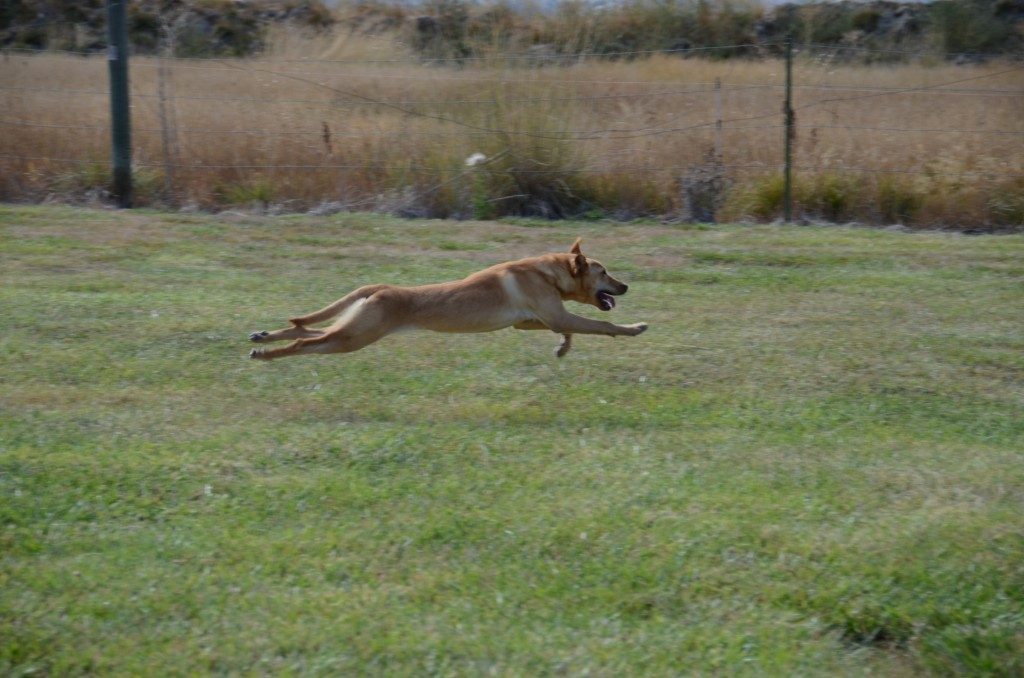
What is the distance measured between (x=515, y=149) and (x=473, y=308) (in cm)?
731

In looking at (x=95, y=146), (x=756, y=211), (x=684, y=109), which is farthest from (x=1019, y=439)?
(x=95, y=146)

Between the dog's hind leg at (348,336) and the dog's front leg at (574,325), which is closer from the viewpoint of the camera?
the dog's hind leg at (348,336)

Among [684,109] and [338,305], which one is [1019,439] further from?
[684,109]

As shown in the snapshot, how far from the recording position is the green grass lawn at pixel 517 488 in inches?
186

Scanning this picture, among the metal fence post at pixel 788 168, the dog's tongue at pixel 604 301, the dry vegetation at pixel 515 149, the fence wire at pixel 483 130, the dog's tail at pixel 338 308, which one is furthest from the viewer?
the fence wire at pixel 483 130

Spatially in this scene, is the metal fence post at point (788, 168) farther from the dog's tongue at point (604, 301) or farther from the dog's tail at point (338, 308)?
the dog's tail at point (338, 308)

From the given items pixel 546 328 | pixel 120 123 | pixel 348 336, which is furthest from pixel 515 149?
pixel 348 336

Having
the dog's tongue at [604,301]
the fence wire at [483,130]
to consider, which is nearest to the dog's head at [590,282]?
the dog's tongue at [604,301]

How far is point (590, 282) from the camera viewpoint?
8359mm

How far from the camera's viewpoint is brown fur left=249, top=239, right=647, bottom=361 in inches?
301

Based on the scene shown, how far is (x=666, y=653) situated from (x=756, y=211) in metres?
10.6

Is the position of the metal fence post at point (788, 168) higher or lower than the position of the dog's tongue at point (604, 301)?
higher

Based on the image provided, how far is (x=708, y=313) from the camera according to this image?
9.92m

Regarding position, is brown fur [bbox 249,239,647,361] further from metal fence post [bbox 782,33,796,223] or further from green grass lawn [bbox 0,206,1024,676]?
metal fence post [bbox 782,33,796,223]
